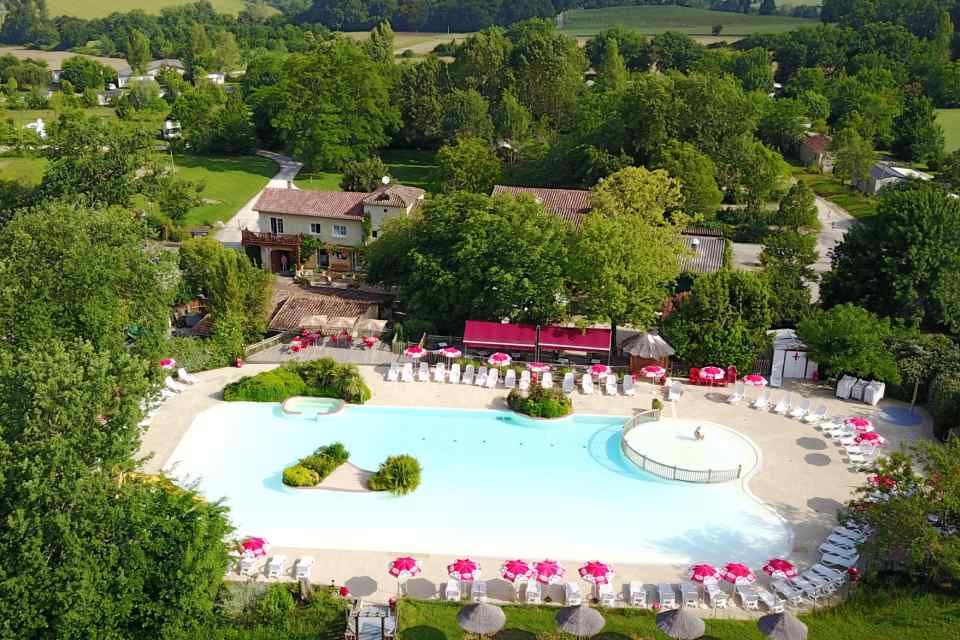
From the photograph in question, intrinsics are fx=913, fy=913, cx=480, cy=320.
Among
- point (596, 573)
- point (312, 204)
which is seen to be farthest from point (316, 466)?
point (312, 204)

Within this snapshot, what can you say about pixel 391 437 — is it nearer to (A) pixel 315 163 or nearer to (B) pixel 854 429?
(B) pixel 854 429

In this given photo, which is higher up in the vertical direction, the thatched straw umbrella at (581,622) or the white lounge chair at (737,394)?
the thatched straw umbrella at (581,622)

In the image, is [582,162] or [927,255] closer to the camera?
[927,255]

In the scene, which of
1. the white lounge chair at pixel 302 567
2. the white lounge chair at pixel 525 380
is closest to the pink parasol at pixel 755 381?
the white lounge chair at pixel 525 380

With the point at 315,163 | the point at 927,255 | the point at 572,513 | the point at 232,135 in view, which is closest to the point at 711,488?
the point at 572,513

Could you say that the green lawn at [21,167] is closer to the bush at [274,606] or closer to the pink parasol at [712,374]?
the pink parasol at [712,374]

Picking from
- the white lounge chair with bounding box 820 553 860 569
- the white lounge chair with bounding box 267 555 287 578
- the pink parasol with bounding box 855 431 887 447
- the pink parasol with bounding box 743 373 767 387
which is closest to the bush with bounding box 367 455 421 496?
the white lounge chair with bounding box 267 555 287 578
